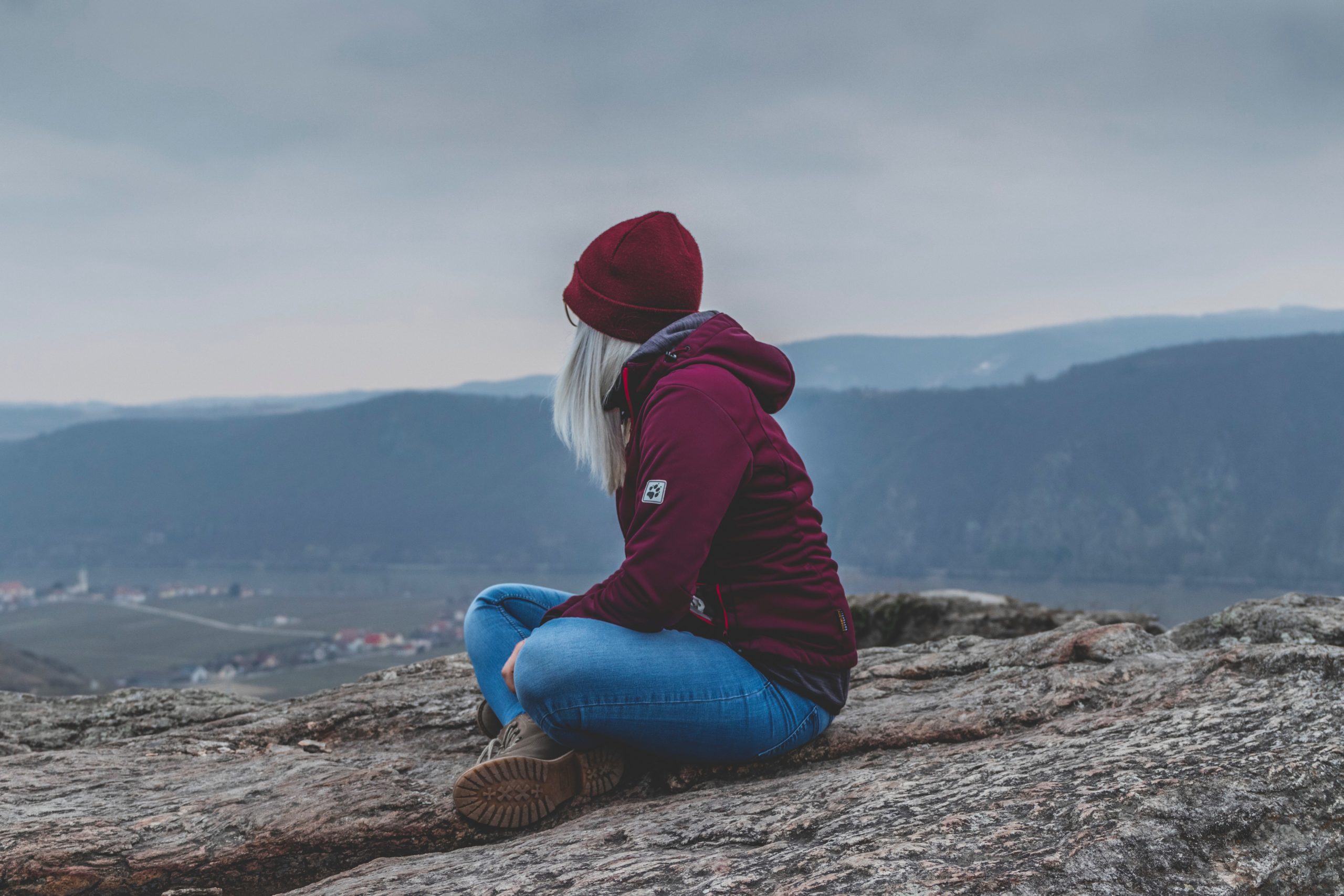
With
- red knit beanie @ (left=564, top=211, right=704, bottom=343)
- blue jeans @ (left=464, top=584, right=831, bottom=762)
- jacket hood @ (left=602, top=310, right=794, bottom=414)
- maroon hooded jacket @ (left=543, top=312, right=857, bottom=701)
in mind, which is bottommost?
blue jeans @ (left=464, top=584, right=831, bottom=762)

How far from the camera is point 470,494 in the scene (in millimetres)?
188625

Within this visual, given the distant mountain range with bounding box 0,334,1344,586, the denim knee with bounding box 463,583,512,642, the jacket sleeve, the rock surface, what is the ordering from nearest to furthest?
the jacket sleeve < the denim knee with bounding box 463,583,512,642 < the rock surface < the distant mountain range with bounding box 0,334,1344,586

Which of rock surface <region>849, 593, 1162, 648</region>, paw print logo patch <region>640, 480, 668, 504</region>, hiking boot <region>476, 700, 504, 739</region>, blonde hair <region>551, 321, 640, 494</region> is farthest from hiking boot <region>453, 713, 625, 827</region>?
rock surface <region>849, 593, 1162, 648</region>

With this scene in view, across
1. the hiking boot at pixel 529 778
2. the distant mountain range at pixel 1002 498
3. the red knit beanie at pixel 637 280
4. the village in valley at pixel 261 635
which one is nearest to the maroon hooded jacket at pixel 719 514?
the red knit beanie at pixel 637 280

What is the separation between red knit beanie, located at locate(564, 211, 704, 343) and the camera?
12.4 ft

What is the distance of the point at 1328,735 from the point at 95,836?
501 centimetres

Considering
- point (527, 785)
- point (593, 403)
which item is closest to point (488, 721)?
Result: point (527, 785)

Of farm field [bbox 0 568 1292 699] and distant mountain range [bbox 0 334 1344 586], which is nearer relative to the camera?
farm field [bbox 0 568 1292 699]

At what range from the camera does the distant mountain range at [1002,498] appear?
137125 mm

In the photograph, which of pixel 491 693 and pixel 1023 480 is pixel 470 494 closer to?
pixel 1023 480

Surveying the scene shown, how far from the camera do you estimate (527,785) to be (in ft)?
12.9

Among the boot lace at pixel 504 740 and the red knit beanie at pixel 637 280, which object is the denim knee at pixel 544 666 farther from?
the red knit beanie at pixel 637 280

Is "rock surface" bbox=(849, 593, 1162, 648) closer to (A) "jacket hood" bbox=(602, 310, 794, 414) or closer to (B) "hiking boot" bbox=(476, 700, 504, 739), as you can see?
(B) "hiking boot" bbox=(476, 700, 504, 739)

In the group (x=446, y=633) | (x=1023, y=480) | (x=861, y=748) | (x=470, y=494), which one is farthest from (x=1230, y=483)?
(x=861, y=748)
